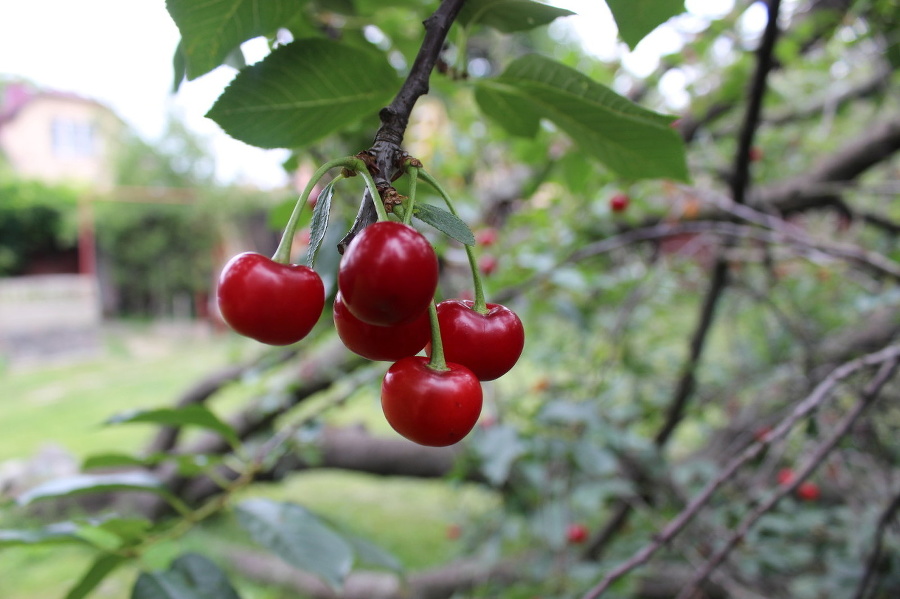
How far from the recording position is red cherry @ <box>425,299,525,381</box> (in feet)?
1.65

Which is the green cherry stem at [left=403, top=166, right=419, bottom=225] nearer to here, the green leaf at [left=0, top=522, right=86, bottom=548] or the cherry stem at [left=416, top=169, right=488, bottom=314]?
the cherry stem at [left=416, top=169, right=488, bottom=314]

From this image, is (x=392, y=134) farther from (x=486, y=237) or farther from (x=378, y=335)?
(x=486, y=237)

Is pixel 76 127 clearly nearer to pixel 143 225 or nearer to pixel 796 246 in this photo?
pixel 143 225

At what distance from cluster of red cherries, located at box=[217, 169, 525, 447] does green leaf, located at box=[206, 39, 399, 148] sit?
0.16 m

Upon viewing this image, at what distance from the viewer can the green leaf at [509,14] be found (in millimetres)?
577

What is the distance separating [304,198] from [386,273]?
0.34 ft

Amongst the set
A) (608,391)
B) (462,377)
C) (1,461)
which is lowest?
(1,461)

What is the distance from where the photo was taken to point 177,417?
3.01 feet

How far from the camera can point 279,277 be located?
44 cm

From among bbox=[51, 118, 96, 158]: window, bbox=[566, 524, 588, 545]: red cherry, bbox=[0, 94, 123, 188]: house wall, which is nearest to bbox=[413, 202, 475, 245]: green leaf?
bbox=[566, 524, 588, 545]: red cherry

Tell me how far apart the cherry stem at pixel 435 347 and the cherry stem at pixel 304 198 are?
0.41ft

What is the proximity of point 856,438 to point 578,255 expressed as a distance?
935mm

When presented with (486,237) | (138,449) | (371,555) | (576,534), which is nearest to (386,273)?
(371,555)

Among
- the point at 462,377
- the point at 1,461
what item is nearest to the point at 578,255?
the point at 462,377
